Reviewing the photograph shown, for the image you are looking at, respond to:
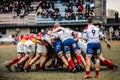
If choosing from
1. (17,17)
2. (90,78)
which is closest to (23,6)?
(17,17)

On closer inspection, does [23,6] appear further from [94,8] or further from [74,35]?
[74,35]

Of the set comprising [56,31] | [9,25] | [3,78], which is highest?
[56,31]

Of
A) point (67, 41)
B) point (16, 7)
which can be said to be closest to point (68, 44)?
point (67, 41)

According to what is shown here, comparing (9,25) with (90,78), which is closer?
(90,78)

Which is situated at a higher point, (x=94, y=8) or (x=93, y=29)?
(x=93, y=29)

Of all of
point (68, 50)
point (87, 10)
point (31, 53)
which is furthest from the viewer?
point (87, 10)

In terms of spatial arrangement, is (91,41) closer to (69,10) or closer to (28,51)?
(28,51)

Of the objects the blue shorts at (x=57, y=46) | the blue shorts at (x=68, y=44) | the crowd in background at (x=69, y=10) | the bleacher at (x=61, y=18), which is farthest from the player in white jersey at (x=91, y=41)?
the bleacher at (x=61, y=18)

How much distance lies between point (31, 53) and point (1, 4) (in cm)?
3494

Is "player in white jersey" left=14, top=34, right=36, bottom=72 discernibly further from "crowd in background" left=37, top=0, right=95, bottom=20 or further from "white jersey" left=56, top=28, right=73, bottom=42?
"crowd in background" left=37, top=0, right=95, bottom=20

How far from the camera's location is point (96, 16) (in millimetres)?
50531

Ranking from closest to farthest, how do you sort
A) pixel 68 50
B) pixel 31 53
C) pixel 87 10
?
pixel 68 50, pixel 31 53, pixel 87 10

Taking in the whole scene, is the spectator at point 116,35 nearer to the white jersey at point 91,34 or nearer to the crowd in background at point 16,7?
the crowd in background at point 16,7

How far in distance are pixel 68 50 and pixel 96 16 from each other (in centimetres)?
3446
